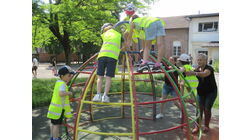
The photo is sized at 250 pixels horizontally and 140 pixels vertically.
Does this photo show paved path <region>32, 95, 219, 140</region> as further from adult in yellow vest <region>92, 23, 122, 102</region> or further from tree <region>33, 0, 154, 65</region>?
tree <region>33, 0, 154, 65</region>

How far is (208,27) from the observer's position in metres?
19.8

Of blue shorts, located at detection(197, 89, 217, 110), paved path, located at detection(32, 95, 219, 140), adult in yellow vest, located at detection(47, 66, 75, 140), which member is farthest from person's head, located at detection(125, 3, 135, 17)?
paved path, located at detection(32, 95, 219, 140)

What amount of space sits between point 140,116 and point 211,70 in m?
2.30

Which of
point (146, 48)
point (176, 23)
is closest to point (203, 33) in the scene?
point (176, 23)

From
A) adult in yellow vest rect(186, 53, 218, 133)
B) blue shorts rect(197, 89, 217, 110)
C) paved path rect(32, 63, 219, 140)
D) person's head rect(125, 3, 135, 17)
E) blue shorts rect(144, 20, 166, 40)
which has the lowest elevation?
paved path rect(32, 63, 219, 140)

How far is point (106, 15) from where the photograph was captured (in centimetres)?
829

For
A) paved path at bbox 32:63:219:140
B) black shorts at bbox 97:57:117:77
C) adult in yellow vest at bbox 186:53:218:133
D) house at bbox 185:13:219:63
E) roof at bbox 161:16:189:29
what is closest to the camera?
black shorts at bbox 97:57:117:77

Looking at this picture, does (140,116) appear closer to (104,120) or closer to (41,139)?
(104,120)

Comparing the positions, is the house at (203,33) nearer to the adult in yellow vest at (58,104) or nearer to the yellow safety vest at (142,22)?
the yellow safety vest at (142,22)

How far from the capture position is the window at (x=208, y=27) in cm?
1926

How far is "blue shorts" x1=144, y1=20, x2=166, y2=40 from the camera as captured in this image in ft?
10.3

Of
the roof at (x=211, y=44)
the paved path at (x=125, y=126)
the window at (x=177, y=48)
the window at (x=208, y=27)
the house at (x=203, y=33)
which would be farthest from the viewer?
the window at (x=177, y=48)

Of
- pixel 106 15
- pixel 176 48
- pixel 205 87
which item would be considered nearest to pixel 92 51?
pixel 176 48

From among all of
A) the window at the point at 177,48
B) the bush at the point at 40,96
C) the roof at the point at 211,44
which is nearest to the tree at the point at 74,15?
the bush at the point at 40,96
